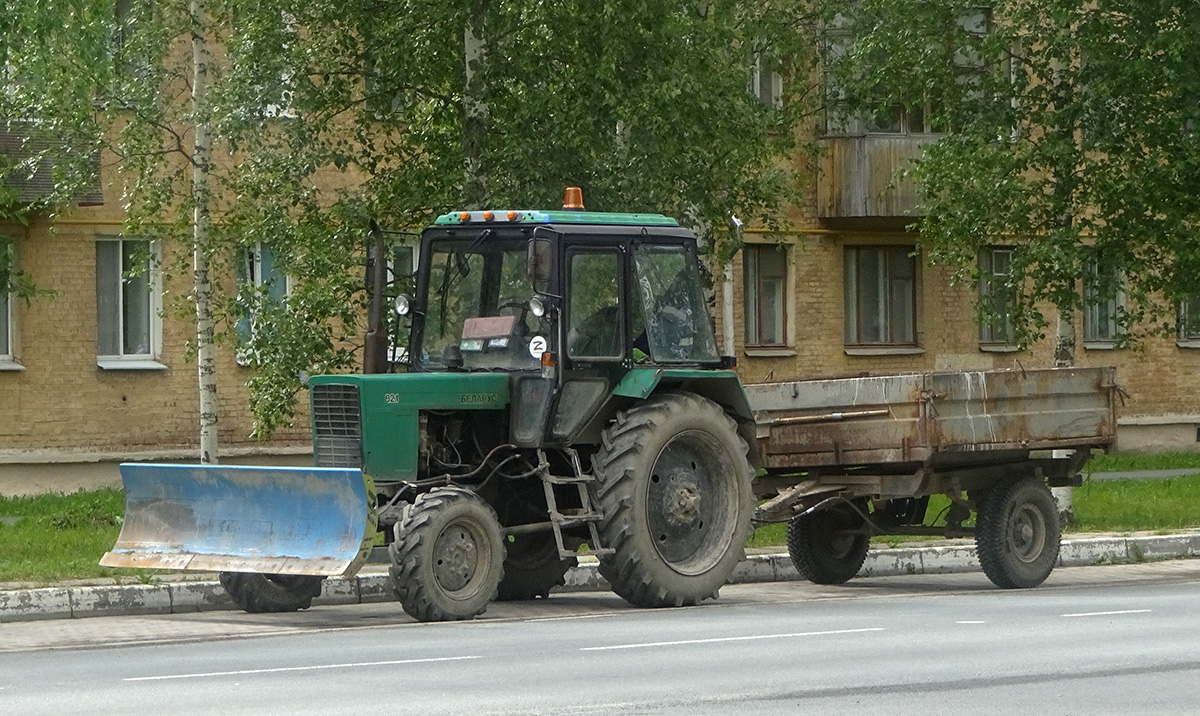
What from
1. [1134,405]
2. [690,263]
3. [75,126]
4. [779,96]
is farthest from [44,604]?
[1134,405]

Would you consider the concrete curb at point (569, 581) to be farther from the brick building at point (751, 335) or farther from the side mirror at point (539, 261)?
the brick building at point (751, 335)

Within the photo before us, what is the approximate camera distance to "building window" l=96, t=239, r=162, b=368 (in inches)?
1054

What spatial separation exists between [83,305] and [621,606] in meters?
13.5

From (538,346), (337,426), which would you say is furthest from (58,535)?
(538,346)

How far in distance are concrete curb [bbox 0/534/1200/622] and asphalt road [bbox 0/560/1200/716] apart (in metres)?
0.21

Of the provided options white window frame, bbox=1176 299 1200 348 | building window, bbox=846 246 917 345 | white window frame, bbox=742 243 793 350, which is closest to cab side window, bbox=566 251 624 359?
white window frame, bbox=1176 299 1200 348

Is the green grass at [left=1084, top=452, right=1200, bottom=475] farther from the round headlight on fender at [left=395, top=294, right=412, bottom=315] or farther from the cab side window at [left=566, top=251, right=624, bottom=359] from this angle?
the round headlight on fender at [left=395, top=294, right=412, bottom=315]

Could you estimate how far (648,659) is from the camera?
10852 millimetres

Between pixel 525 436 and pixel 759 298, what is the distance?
1821 cm

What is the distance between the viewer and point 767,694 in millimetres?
9469

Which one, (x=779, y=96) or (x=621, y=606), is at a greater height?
(x=779, y=96)

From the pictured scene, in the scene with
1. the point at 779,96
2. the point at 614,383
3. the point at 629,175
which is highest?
the point at 779,96

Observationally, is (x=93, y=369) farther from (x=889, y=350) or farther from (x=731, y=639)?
(x=731, y=639)

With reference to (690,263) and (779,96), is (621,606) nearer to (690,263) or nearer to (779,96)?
(690,263)
